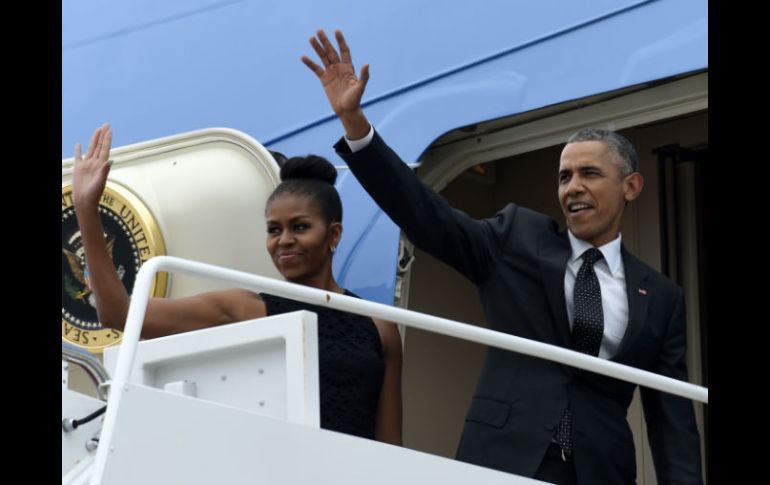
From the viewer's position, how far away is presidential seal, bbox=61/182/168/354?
4.34m

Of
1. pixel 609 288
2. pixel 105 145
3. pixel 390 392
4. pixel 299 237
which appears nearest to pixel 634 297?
pixel 609 288

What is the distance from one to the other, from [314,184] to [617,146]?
2.98ft

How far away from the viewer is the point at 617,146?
11.9 feet

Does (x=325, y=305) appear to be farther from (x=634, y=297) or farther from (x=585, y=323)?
(x=634, y=297)

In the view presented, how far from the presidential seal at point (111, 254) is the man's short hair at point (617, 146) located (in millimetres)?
1520

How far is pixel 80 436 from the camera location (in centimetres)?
321

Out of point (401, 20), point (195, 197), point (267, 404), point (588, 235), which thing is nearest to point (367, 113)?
point (401, 20)

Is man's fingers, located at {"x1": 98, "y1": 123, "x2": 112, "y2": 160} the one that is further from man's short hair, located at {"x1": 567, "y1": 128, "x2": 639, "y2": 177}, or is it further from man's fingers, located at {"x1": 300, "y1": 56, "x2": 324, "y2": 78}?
man's short hair, located at {"x1": 567, "y1": 128, "x2": 639, "y2": 177}

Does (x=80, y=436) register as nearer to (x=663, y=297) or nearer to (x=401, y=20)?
(x=663, y=297)

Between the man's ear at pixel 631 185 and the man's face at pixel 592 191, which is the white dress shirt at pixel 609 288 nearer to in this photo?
the man's face at pixel 592 191

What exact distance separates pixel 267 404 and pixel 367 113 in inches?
74.2

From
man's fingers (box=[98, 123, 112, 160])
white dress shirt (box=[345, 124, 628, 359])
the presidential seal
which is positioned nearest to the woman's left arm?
white dress shirt (box=[345, 124, 628, 359])

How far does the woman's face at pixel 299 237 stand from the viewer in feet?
12.1

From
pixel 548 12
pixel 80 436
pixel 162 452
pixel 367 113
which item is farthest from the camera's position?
pixel 367 113
